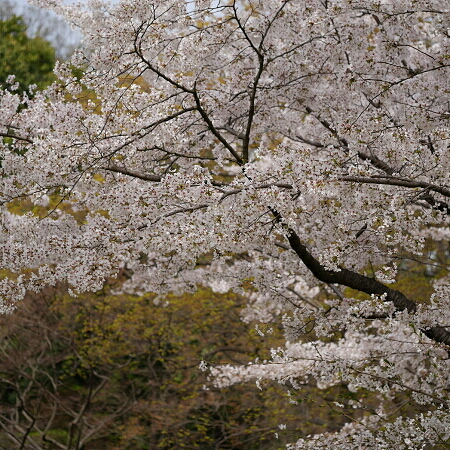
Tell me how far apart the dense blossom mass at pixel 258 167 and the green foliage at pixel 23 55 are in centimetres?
1731

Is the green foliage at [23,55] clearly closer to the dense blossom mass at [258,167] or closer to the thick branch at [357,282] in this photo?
the dense blossom mass at [258,167]

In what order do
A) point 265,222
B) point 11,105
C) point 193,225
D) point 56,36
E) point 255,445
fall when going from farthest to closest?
1. point 56,36
2. point 255,445
3. point 11,105
4. point 265,222
5. point 193,225

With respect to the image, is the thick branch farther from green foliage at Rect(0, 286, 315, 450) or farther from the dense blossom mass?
green foliage at Rect(0, 286, 315, 450)

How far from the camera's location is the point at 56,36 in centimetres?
2850

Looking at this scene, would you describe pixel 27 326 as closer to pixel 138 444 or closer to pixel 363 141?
pixel 138 444

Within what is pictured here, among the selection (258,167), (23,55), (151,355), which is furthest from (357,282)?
(23,55)

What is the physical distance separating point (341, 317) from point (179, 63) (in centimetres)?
269

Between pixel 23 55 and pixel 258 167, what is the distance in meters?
21.7

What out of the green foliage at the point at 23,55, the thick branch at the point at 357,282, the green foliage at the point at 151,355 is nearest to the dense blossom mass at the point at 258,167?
the thick branch at the point at 357,282

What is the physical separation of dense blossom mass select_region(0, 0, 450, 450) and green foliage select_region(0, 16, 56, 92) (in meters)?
17.3

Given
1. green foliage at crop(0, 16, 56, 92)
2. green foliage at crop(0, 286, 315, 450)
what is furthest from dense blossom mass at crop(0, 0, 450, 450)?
green foliage at crop(0, 16, 56, 92)

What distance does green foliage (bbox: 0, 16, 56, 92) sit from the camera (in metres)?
22.4

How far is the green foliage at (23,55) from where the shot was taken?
22.4 m

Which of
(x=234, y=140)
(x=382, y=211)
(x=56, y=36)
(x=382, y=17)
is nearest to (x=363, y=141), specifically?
(x=382, y=211)
